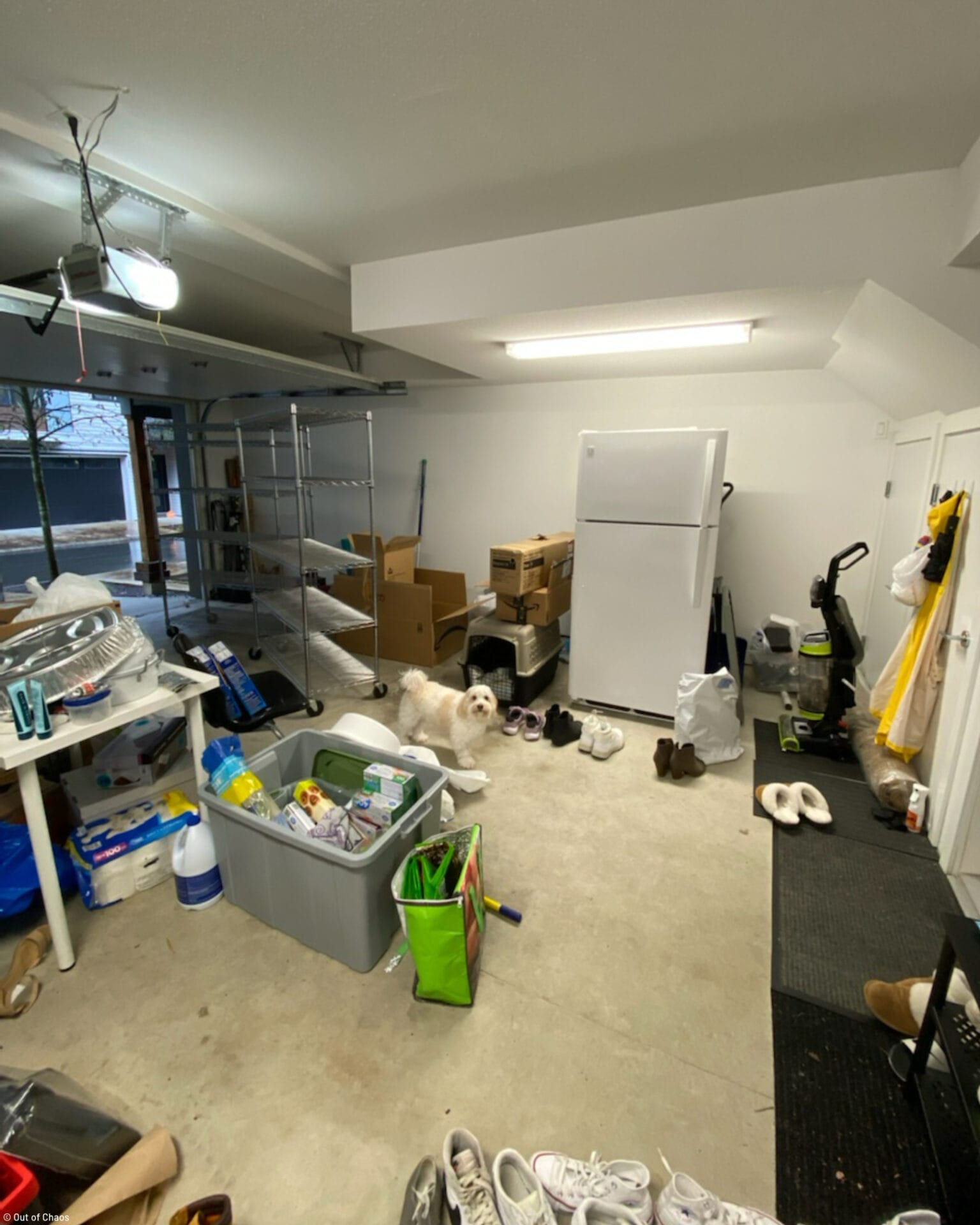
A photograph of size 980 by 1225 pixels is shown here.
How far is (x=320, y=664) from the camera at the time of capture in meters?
3.88

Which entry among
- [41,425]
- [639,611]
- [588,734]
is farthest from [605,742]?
[41,425]

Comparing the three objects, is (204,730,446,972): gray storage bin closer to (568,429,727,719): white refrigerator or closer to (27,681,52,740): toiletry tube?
(27,681,52,740): toiletry tube

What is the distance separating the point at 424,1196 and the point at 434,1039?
0.37 m

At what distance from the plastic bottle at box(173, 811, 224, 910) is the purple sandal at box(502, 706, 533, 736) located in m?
1.65

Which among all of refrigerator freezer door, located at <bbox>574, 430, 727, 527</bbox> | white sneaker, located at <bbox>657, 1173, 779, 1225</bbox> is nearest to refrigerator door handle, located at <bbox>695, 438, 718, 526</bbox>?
refrigerator freezer door, located at <bbox>574, 430, 727, 527</bbox>

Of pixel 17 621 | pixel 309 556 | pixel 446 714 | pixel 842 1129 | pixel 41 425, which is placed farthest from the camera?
pixel 41 425

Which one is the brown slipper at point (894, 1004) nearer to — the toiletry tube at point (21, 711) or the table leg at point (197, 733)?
the table leg at point (197, 733)

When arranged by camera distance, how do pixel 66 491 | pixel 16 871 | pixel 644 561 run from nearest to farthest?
pixel 16 871 → pixel 644 561 → pixel 66 491

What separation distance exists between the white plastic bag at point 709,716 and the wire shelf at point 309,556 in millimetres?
2152

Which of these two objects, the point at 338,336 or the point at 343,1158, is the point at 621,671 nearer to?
the point at 343,1158

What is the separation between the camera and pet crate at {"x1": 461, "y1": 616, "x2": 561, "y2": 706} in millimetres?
3338

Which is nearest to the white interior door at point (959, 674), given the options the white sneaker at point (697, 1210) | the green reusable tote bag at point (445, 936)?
the white sneaker at point (697, 1210)

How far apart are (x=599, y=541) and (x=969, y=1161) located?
2.60 m

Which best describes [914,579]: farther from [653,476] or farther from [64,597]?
[64,597]
